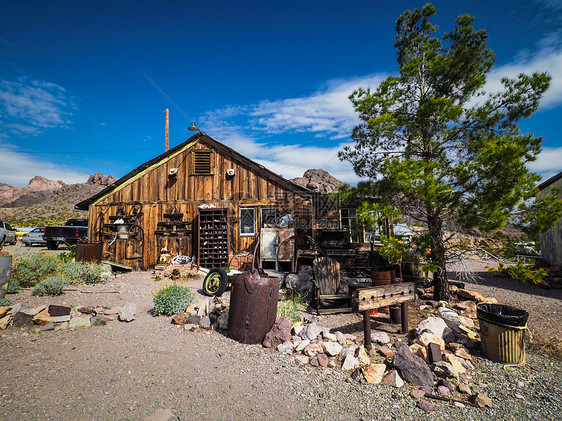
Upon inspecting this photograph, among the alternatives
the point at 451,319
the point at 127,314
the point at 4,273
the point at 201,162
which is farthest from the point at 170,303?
the point at 201,162

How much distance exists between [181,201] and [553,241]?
15825 millimetres

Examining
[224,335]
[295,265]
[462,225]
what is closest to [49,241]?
[295,265]

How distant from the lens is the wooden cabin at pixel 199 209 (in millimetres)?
11742

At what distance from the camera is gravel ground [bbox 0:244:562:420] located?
3.08 meters

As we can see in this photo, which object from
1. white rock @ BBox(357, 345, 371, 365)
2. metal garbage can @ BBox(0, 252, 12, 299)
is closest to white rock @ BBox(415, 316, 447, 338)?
white rock @ BBox(357, 345, 371, 365)

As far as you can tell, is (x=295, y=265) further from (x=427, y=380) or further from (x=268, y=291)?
(x=427, y=380)

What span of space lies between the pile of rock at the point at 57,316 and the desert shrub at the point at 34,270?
2874 mm

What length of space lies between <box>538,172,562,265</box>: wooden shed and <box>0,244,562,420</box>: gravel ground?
31.6ft

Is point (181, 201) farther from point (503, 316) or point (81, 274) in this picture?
point (503, 316)

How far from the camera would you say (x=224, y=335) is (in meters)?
5.34

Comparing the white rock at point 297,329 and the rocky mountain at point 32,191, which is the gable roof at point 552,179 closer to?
the white rock at point 297,329

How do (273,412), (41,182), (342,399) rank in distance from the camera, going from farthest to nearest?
(41,182) → (342,399) → (273,412)

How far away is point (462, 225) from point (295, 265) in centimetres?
654

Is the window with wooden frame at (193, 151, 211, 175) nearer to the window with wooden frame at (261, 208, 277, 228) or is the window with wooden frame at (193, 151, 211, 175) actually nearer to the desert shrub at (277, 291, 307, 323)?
the window with wooden frame at (261, 208, 277, 228)
